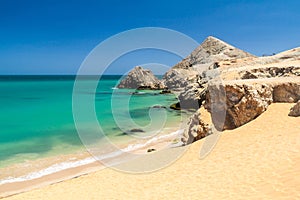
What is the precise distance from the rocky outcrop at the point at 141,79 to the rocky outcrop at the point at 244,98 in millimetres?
56900

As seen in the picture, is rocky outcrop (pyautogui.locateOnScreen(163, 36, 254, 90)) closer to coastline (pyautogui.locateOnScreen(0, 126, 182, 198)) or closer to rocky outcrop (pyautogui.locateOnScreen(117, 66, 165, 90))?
rocky outcrop (pyautogui.locateOnScreen(117, 66, 165, 90))

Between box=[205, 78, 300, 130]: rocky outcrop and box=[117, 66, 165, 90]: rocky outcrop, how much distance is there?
5690cm

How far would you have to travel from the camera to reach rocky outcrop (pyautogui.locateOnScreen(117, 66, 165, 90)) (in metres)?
72.3

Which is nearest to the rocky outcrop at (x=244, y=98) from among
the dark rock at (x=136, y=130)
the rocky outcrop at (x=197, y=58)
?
the dark rock at (x=136, y=130)

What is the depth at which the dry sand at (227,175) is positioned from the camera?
25.7 feet

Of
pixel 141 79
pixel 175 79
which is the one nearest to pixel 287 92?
pixel 175 79

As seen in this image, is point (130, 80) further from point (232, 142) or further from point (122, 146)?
point (232, 142)

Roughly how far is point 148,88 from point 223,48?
72.3 feet

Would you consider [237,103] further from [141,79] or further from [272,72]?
[141,79]

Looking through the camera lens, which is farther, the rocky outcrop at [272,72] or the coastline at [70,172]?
the rocky outcrop at [272,72]

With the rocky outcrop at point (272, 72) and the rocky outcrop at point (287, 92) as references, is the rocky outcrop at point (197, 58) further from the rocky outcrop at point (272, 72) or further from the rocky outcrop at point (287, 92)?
the rocky outcrop at point (287, 92)

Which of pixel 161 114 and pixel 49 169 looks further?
pixel 161 114

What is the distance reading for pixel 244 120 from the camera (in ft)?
44.0

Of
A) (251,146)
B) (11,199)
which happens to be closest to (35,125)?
(11,199)
